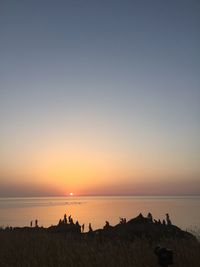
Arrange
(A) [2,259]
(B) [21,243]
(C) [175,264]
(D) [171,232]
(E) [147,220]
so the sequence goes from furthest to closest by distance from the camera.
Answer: (E) [147,220], (D) [171,232], (B) [21,243], (A) [2,259], (C) [175,264]

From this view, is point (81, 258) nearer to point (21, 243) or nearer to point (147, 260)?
point (147, 260)

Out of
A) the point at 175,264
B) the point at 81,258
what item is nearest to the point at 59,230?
the point at 81,258

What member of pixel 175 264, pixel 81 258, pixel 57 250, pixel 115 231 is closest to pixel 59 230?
pixel 115 231

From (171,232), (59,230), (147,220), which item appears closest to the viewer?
(171,232)

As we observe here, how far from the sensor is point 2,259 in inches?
568

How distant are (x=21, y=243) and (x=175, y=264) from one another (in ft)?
27.2

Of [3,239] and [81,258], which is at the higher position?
[3,239]

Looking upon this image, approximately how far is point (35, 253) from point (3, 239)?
5.59m

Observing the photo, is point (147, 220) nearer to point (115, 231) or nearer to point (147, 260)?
point (115, 231)

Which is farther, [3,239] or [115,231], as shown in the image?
[115,231]

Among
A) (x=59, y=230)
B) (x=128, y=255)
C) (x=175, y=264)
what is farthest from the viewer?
(x=59, y=230)

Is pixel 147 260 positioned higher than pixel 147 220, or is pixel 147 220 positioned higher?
pixel 147 220

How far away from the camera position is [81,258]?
43.3 feet

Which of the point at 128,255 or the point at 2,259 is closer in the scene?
the point at 128,255
